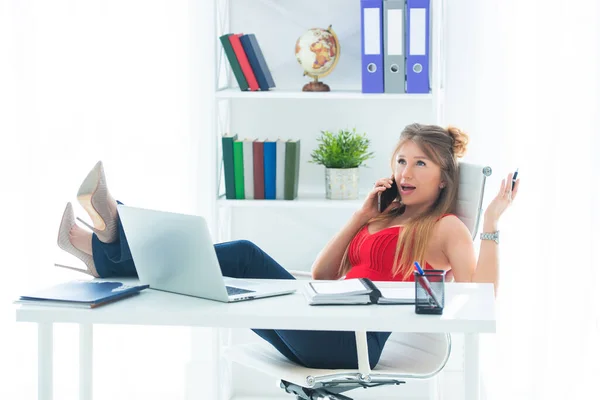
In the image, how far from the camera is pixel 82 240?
2.16m

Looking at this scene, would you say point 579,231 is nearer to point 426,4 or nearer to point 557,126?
point 557,126

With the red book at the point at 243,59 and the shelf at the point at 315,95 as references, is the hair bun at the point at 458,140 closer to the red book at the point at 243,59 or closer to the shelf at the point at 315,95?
the shelf at the point at 315,95

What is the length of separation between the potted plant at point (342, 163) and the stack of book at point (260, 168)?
0.11m

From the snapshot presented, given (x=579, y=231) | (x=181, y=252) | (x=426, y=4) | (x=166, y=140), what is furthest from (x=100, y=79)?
(x=579, y=231)

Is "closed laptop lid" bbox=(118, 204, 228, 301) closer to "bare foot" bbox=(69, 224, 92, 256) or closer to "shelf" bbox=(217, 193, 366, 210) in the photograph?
"bare foot" bbox=(69, 224, 92, 256)

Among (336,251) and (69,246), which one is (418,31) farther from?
(69,246)

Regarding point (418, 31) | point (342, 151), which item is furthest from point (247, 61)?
point (418, 31)

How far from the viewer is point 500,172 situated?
3.17 m

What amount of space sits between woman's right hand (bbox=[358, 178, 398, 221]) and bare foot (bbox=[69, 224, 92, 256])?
935mm

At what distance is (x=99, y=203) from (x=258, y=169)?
1.24 m

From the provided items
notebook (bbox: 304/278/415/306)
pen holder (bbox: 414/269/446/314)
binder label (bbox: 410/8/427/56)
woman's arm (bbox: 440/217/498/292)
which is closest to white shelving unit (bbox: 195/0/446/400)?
binder label (bbox: 410/8/427/56)

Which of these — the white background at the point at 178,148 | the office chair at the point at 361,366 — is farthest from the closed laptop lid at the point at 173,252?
the white background at the point at 178,148

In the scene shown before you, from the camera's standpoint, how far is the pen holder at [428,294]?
1787mm

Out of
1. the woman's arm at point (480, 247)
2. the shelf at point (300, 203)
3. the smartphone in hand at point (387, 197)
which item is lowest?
the woman's arm at point (480, 247)
